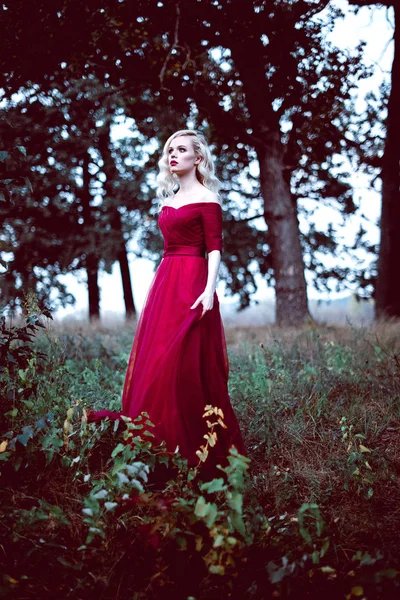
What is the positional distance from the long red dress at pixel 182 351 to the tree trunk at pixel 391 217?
765 centimetres

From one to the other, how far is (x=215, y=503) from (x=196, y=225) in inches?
75.5

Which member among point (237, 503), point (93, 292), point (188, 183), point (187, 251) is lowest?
point (237, 503)

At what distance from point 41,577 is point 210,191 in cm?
270

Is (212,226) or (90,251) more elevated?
(90,251)

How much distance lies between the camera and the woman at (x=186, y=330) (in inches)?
124

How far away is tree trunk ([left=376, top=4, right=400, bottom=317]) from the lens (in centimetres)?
1027

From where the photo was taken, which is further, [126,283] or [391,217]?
[126,283]

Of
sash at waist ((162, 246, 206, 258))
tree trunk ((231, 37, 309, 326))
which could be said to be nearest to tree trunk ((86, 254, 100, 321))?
tree trunk ((231, 37, 309, 326))

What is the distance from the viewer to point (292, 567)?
213 centimetres

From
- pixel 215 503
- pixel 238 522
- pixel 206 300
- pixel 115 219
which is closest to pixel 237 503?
pixel 238 522

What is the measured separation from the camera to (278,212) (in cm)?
969

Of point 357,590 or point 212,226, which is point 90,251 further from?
point 357,590

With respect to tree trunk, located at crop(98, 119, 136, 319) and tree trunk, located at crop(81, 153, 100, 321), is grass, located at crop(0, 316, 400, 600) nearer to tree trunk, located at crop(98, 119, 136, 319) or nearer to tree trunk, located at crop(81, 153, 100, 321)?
tree trunk, located at crop(98, 119, 136, 319)

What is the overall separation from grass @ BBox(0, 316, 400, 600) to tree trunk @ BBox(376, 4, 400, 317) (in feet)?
20.4
